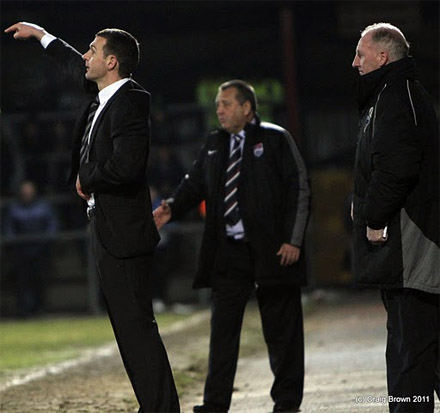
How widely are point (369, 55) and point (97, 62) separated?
1436 millimetres

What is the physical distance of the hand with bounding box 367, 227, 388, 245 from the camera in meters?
6.98

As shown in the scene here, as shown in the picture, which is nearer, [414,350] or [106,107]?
[414,350]

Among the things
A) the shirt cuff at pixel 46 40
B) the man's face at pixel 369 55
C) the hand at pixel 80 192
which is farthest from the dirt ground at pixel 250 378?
the shirt cuff at pixel 46 40

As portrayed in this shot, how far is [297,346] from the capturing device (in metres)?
9.50

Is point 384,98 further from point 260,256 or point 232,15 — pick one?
point 232,15

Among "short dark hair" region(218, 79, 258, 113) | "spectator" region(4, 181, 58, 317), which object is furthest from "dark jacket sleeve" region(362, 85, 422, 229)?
"spectator" region(4, 181, 58, 317)

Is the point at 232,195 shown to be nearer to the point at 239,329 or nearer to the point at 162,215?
the point at 162,215

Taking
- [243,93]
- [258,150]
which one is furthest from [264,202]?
[243,93]

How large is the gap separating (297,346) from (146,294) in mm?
2228

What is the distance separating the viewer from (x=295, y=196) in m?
9.47

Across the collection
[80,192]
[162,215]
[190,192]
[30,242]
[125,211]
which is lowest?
[30,242]

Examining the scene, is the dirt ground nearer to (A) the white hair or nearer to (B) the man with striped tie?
(B) the man with striped tie

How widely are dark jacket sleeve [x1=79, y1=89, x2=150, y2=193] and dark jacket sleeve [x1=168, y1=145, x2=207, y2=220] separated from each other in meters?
2.22

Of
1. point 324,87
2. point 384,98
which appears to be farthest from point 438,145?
point 324,87
